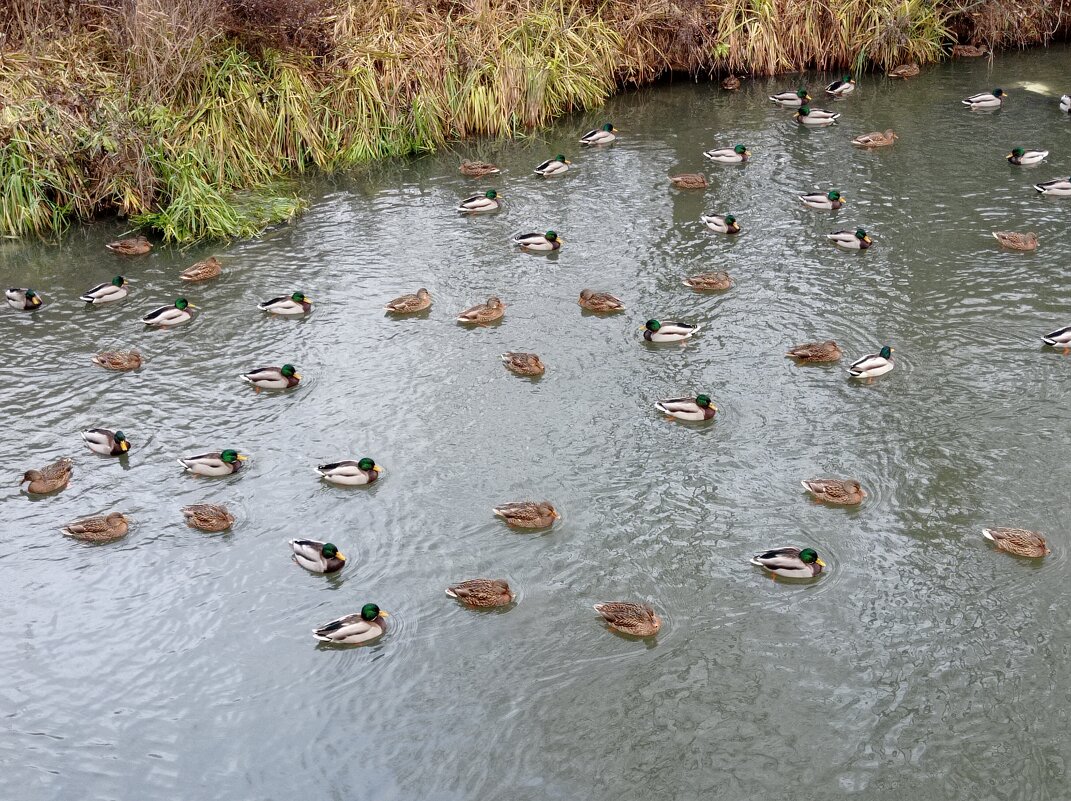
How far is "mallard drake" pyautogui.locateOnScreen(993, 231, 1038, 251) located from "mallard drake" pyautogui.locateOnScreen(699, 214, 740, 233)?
3458 mm

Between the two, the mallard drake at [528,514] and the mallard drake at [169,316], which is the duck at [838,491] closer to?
the mallard drake at [528,514]

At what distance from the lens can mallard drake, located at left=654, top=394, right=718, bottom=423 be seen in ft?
36.1

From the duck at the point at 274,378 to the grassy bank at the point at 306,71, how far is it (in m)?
4.47

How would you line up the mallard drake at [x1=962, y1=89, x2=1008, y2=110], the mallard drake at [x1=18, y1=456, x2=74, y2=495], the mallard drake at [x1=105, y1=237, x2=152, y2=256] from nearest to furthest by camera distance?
1. the mallard drake at [x1=18, y1=456, x2=74, y2=495]
2. the mallard drake at [x1=105, y1=237, x2=152, y2=256]
3. the mallard drake at [x1=962, y1=89, x2=1008, y2=110]

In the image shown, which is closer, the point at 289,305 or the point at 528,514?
the point at 528,514

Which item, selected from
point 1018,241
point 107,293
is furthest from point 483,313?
point 1018,241

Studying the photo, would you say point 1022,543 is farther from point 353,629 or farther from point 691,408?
point 353,629

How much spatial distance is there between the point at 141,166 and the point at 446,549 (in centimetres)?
936

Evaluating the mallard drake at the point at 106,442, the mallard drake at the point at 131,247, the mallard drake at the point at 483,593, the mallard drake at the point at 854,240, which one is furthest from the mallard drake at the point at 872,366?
the mallard drake at the point at 131,247

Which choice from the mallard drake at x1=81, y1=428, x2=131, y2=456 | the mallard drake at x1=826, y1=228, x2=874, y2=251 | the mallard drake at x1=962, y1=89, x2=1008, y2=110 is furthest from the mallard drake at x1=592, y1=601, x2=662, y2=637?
the mallard drake at x1=962, y1=89, x2=1008, y2=110

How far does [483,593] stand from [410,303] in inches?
220

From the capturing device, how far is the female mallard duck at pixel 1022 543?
29.2 feet

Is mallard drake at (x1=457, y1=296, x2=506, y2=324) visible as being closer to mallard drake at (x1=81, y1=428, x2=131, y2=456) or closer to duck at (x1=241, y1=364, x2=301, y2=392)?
duck at (x1=241, y1=364, x2=301, y2=392)

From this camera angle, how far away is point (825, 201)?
50.6 feet
